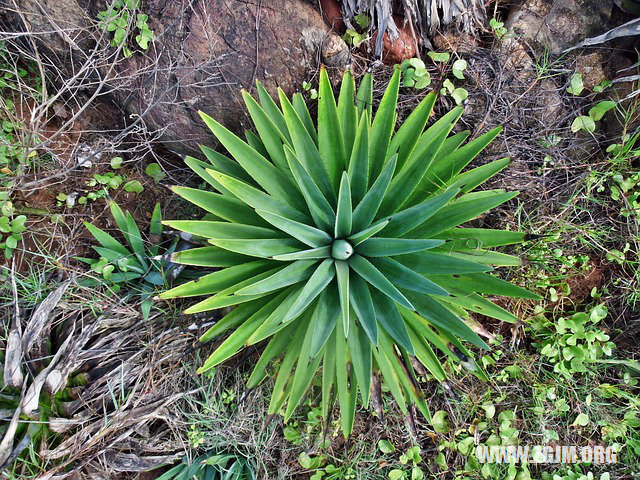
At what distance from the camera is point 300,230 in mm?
1758

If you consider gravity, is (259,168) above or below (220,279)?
above

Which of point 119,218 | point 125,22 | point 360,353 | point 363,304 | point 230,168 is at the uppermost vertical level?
point 125,22

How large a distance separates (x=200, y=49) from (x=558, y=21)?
2045 millimetres

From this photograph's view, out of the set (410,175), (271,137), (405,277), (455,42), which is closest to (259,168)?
(271,137)

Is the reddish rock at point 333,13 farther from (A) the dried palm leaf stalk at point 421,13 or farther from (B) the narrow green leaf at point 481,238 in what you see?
(B) the narrow green leaf at point 481,238

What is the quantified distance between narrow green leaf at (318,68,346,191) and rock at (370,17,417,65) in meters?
0.69

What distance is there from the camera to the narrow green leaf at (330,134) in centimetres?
191

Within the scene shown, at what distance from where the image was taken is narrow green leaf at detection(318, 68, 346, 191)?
1.91m

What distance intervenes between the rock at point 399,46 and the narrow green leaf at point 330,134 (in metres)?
0.69

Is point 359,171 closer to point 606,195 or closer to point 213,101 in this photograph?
point 213,101

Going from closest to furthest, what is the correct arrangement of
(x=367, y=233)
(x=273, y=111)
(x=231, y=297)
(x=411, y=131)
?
1. (x=367, y=233)
2. (x=231, y=297)
3. (x=411, y=131)
4. (x=273, y=111)

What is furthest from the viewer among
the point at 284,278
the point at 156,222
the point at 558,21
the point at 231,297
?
the point at 156,222

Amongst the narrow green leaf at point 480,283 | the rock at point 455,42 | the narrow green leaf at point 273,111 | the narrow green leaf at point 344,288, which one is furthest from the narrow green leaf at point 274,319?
the rock at point 455,42

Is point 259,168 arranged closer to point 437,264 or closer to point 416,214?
point 416,214
